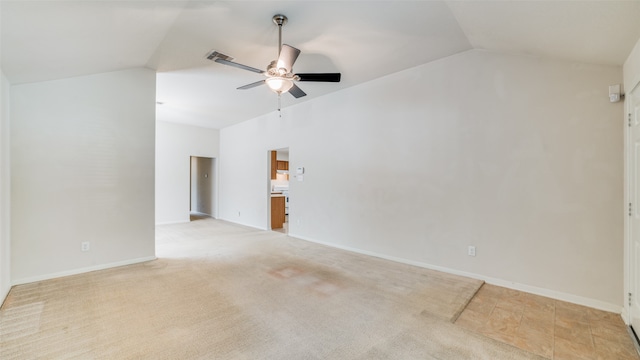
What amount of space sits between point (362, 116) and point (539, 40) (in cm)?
246

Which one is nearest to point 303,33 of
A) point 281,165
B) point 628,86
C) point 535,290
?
point 628,86

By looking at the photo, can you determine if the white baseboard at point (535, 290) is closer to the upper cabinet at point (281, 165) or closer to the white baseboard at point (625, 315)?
the white baseboard at point (625, 315)

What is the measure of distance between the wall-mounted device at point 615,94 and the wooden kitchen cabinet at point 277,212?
5.98 m

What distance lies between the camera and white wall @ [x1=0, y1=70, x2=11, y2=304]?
9.16 feet

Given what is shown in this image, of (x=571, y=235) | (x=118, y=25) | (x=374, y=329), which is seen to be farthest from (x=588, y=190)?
(x=118, y=25)

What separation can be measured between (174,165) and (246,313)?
6482 mm

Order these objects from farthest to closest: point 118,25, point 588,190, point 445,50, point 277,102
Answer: point 277,102 → point 445,50 → point 588,190 → point 118,25

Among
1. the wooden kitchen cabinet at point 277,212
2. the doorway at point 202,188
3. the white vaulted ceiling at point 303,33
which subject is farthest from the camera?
the doorway at point 202,188

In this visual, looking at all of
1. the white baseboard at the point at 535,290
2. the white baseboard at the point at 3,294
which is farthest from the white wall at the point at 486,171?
the white baseboard at the point at 3,294

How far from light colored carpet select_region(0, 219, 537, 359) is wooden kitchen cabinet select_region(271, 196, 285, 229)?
2.74 meters

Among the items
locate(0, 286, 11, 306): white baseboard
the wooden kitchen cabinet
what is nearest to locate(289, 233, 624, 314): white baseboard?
the wooden kitchen cabinet

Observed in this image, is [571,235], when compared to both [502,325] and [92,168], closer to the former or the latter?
[502,325]

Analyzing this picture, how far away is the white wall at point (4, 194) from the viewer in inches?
110

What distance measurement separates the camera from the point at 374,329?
228 centimetres
